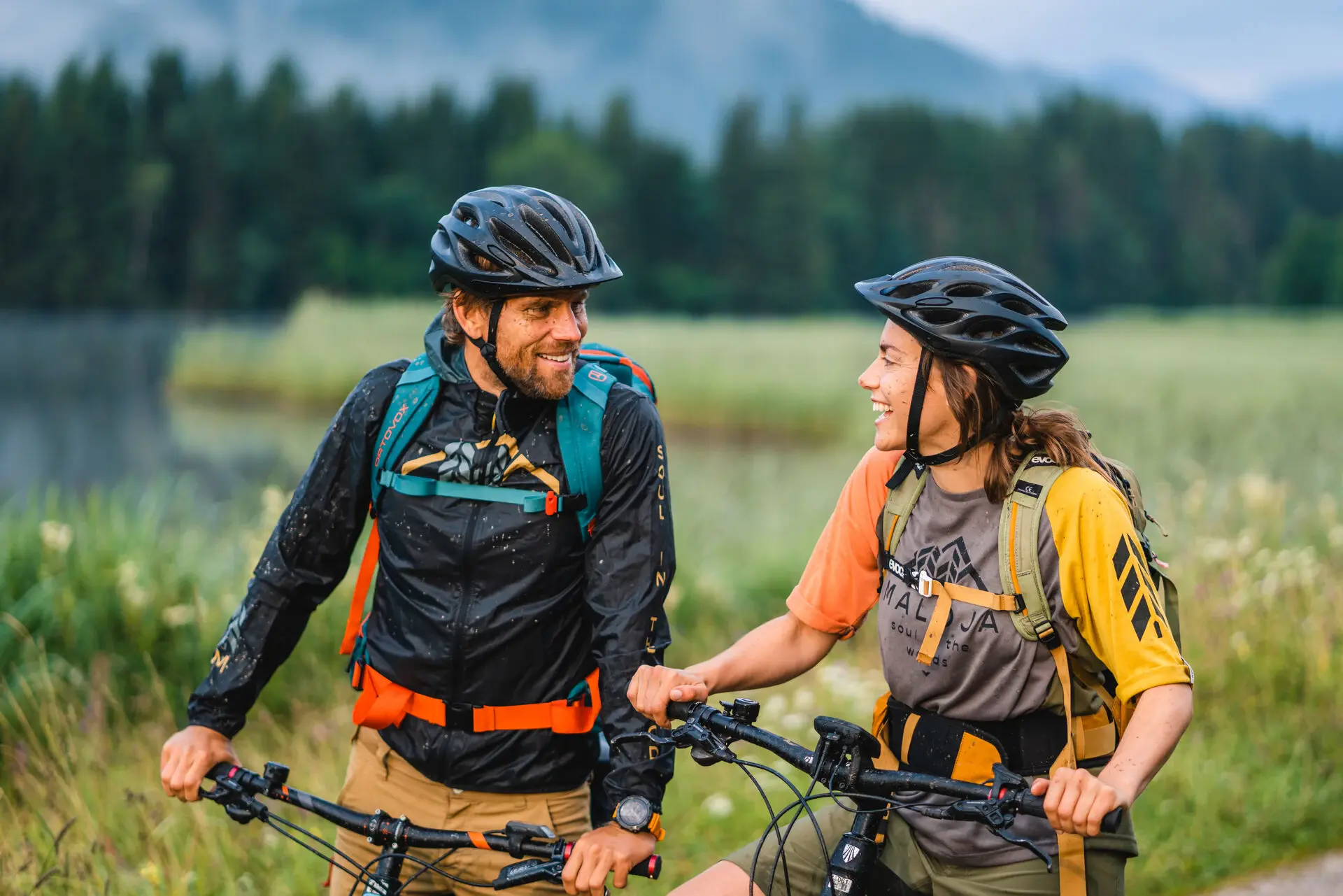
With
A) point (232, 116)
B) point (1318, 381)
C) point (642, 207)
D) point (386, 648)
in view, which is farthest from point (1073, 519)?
point (642, 207)

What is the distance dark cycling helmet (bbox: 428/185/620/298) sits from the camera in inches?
117

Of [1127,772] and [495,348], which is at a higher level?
[495,348]

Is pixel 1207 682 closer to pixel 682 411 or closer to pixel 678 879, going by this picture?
pixel 678 879

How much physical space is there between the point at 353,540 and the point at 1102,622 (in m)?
1.84

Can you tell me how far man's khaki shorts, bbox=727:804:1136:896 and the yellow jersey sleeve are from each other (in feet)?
1.16

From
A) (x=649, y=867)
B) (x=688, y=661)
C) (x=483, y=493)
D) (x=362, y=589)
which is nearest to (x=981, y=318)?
(x=483, y=493)

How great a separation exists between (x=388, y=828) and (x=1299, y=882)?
440cm

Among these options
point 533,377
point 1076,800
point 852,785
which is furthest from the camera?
point 533,377

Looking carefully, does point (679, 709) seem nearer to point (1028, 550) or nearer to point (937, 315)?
point (1028, 550)

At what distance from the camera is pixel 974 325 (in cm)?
271

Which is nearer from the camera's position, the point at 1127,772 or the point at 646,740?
the point at 1127,772

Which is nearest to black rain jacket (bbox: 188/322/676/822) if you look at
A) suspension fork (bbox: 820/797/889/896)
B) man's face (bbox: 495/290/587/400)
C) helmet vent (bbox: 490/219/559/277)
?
man's face (bbox: 495/290/587/400)

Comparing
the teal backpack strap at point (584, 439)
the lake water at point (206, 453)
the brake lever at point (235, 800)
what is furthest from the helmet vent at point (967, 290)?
the lake water at point (206, 453)

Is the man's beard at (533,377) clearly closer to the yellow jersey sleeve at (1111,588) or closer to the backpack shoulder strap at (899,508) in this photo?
the backpack shoulder strap at (899,508)
